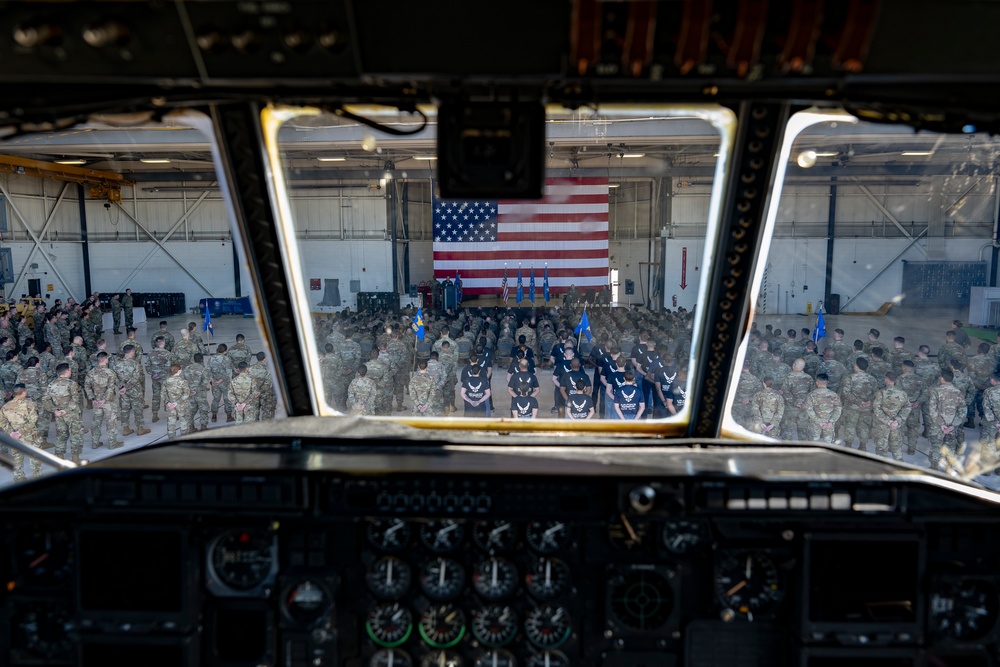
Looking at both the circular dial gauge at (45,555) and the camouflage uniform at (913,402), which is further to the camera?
the camouflage uniform at (913,402)

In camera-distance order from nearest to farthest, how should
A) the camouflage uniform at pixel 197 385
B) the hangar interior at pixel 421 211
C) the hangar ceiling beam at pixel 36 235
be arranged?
the hangar interior at pixel 421 211, the camouflage uniform at pixel 197 385, the hangar ceiling beam at pixel 36 235

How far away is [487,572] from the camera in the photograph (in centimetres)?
232

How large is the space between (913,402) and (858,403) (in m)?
0.64

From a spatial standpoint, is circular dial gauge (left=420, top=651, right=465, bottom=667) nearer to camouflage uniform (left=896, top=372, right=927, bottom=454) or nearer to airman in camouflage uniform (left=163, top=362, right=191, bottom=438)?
airman in camouflage uniform (left=163, top=362, right=191, bottom=438)

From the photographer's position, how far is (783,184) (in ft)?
8.09

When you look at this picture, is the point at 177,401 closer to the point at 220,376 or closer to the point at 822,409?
the point at 220,376

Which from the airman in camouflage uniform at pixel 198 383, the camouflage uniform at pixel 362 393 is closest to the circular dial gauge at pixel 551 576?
the camouflage uniform at pixel 362 393

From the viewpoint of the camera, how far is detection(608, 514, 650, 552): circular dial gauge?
2.27m

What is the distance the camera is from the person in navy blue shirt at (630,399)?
6.81m

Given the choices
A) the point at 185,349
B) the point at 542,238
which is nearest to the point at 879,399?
the point at 542,238

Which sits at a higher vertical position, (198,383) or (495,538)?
(495,538)

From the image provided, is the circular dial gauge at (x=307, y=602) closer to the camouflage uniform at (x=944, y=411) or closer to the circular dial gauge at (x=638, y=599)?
the circular dial gauge at (x=638, y=599)

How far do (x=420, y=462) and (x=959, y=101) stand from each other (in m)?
1.87

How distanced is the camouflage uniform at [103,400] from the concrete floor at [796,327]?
0.18 m
